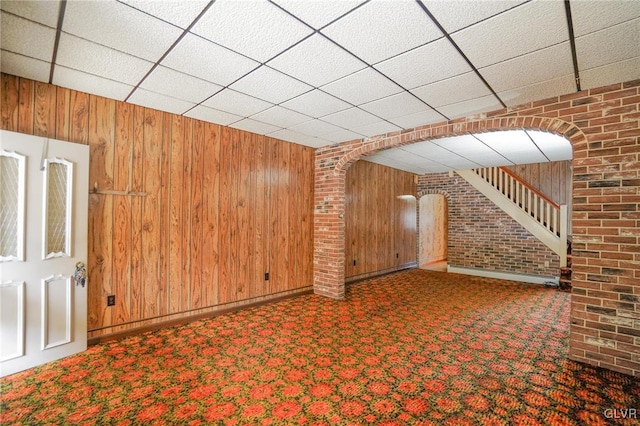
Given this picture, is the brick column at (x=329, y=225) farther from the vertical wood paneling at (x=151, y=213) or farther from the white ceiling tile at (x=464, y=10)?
the white ceiling tile at (x=464, y=10)

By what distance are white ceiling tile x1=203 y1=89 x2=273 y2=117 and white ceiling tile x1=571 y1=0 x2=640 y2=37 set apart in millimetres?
2600

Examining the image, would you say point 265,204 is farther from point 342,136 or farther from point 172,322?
point 172,322

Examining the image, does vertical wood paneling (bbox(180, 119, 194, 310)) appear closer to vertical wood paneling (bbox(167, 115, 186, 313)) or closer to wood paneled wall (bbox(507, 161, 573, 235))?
vertical wood paneling (bbox(167, 115, 186, 313))

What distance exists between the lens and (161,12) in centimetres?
176

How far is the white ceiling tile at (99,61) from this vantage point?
6.96 feet

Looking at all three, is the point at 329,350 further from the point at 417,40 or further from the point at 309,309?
the point at 417,40

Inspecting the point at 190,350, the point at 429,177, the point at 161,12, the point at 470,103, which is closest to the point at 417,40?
the point at 470,103

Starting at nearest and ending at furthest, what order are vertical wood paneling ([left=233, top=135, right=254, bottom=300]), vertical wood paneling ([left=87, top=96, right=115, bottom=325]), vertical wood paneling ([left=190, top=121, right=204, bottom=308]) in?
1. vertical wood paneling ([left=87, top=96, right=115, bottom=325])
2. vertical wood paneling ([left=190, top=121, right=204, bottom=308])
3. vertical wood paneling ([left=233, top=135, right=254, bottom=300])

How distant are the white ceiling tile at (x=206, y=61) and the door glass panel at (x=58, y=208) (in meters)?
1.51

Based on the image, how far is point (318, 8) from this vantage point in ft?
5.64

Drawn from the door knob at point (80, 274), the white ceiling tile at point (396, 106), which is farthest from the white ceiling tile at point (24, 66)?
the white ceiling tile at point (396, 106)

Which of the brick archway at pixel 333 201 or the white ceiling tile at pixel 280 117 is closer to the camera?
the white ceiling tile at pixel 280 117

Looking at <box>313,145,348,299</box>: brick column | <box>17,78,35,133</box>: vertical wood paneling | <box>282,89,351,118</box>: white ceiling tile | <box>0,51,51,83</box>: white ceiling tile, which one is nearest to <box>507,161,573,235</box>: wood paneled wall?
<box>313,145,348,299</box>: brick column

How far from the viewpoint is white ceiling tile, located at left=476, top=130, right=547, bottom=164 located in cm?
426
